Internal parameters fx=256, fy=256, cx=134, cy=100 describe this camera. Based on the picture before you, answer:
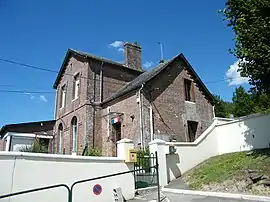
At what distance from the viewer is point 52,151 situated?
2391cm

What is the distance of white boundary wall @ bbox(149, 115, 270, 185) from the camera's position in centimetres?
1099

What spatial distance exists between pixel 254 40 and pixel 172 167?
613 cm

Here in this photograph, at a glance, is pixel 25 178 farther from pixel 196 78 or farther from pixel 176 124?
pixel 196 78

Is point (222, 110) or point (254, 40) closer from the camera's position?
point (254, 40)

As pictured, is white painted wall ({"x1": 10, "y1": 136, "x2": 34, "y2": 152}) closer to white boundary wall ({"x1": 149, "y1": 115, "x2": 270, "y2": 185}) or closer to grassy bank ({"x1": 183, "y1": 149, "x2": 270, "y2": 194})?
white boundary wall ({"x1": 149, "y1": 115, "x2": 270, "y2": 185})

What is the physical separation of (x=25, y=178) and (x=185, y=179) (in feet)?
20.8

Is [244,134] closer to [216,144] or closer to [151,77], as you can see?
[216,144]

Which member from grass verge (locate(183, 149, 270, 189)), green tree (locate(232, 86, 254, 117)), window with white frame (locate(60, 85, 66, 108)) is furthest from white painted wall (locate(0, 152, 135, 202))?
green tree (locate(232, 86, 254, 117))

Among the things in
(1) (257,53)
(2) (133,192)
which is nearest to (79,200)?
(2) (133,192)

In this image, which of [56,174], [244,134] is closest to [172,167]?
[244,134]

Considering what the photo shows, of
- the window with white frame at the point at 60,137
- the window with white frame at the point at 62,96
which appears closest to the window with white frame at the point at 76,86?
the window with white frame at the point at 62,96

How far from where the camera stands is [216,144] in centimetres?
1451

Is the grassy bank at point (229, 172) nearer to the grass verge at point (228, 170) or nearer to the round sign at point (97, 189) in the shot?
A: the grass verge at point (228, 170)

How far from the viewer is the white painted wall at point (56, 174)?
6.84m
